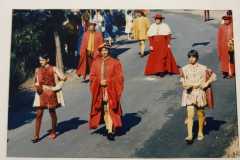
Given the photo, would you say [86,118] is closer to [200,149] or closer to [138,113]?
[138,113]

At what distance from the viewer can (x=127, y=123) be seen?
4.75 meters

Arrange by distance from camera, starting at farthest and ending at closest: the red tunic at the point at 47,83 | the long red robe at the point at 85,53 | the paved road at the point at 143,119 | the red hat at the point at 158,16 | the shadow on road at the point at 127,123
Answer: the red hat at the point at 158,16
the long red robe at the point at 85,53
the red tunic at the point at 47,83
the shadow on road at the point at 127,123
the paved road at the point at 143,119

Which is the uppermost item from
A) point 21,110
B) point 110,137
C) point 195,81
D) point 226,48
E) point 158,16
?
point 158,16

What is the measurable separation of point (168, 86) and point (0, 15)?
194 centimetres

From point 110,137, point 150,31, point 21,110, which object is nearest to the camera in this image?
point 110,137

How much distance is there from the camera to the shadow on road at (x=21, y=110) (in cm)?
475

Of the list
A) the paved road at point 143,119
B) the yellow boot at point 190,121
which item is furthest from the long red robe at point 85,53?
the yellow boot at point 190,121

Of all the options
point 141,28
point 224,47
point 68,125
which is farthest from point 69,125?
point 224,47

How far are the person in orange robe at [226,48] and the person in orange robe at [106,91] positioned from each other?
109cm

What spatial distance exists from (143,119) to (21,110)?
49.3 inches

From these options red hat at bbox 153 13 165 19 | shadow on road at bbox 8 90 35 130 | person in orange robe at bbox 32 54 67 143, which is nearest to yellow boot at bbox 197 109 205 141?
red hat at bbox 153 13 165 19

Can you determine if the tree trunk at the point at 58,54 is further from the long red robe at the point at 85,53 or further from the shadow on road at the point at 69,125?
the shadow on road at the point at 69,125

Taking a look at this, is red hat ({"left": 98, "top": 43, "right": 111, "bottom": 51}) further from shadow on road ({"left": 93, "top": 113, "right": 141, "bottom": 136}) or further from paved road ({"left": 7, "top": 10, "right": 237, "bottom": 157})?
shadow on road ({"left": 93, "top": 113, "right": 141, "bottom": 136})

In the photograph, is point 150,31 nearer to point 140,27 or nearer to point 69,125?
point 140,27
